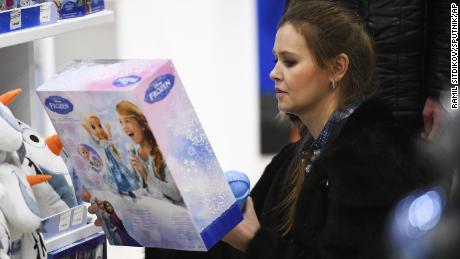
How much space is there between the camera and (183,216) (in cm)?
154

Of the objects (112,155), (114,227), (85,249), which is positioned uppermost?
(112,155)

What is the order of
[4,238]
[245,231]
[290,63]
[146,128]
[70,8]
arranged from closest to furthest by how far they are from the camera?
[146,128]
[4,238]
[245,231]
[290,63]
[70,8]

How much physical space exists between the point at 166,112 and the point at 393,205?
0.51 m

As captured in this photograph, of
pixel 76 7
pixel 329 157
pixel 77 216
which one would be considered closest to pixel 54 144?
pixel 77 216

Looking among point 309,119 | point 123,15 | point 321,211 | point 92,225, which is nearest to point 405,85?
point 309,119

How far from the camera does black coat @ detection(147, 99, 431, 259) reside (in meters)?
1.67

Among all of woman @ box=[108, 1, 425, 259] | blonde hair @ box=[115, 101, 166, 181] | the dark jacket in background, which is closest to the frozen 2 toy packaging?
blonde hair @ box=[115, 101, 166, 181]

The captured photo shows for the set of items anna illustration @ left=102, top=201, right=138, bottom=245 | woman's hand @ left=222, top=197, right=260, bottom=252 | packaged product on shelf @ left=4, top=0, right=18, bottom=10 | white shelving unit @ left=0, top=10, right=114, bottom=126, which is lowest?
woman's hand @ left=222, top=197, right=260, bottom=252

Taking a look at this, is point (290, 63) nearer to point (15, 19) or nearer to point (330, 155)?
point (330, 155)

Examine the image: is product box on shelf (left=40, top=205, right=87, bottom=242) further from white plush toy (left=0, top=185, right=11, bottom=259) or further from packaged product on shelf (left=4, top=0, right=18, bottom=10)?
packaged product on shelf (left=4, top=0, right=18, bottom=10)

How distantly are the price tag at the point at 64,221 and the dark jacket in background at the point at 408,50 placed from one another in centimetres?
97

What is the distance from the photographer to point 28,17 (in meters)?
1.94

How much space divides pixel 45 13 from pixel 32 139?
1.02 ft

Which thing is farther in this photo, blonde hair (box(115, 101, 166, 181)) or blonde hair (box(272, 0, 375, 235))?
blonde hair (box(272, 0, 375, 235))
